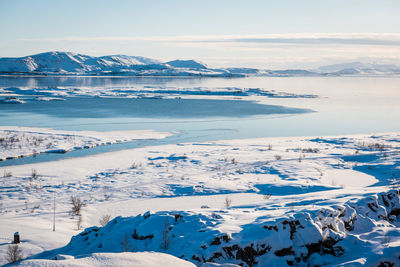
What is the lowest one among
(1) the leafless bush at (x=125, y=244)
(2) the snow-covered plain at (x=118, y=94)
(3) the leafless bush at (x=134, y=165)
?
(3) the leafless bush at (x=134, y=165)

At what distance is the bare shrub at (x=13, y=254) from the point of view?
5.15 metres

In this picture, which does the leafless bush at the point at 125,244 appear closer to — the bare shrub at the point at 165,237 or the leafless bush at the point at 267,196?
the bare shrub at the point at 165,237

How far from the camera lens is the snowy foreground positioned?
5.21 metres

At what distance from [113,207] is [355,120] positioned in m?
24.1

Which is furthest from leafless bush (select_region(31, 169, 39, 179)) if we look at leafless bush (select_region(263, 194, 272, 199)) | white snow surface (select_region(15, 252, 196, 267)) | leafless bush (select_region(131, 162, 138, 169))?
white snow surface (select_region(15, 252, 196, 267))

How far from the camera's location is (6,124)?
2403 cm

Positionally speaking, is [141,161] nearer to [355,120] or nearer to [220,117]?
[220,117]

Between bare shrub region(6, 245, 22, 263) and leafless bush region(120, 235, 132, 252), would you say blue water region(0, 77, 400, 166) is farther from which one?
leafless bush region(120, 235, 132, 252)

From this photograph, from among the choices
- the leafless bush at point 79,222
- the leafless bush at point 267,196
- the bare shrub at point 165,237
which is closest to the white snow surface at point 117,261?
the bare shrub at point 165,237

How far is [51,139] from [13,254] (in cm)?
1418

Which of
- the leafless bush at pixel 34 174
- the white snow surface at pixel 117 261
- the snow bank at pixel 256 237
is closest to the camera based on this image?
the white snow surface at pixel 117 261

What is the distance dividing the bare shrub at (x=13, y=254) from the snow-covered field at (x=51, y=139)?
10.6 m

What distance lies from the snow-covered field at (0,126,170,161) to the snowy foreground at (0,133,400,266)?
2.35 metres

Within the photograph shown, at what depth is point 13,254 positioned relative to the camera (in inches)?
210
